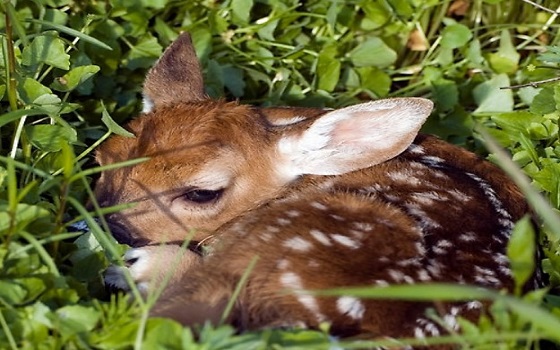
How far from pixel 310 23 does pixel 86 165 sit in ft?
4.61

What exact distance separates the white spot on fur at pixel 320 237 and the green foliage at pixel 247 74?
54 centimetres

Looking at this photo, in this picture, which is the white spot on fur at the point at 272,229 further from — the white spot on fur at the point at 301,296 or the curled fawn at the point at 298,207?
the white spot on fur at the point at 301,296

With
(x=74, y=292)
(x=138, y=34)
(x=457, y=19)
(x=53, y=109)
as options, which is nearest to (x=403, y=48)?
(x=457, y=19)

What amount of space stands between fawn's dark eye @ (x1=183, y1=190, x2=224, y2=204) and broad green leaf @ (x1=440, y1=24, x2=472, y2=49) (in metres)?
1.68

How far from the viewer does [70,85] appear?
400cm

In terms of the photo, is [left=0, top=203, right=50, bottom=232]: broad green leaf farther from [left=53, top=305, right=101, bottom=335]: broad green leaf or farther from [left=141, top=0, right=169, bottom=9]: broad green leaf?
[left=141, top=0, right=169, bottom=9]: broad green leaf

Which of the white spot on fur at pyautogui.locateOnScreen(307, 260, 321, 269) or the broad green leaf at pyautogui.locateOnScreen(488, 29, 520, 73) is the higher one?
the white spot on fur at pyautogui.locateOnScreen(307, 260, 321, 269)

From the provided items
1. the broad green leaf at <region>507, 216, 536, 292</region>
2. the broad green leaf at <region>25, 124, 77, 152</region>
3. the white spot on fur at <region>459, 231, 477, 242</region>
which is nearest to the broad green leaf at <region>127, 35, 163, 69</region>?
the broad green leaf at <region>25, 124, 77, 152</region>

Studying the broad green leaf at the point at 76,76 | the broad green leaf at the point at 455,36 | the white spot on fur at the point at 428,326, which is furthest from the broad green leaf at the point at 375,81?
the white spot on fur at the point at 428,326

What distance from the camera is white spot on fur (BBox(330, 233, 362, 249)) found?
335cm

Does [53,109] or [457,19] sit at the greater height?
[53,109]

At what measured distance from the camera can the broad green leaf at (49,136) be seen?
3.80 meters

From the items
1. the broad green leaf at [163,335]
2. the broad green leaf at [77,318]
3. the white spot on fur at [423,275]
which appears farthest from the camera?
the white spot on fur at [423,275]

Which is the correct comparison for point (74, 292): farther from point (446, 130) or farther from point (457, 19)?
point (457, 19)
